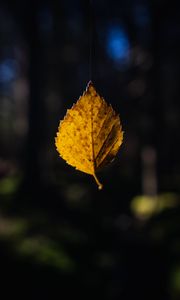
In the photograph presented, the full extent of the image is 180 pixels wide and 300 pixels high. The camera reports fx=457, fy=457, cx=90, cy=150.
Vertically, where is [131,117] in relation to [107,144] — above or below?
below

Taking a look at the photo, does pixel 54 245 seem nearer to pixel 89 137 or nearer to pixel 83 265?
pixel 83 265

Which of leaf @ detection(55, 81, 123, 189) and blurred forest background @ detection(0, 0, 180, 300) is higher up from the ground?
leaf @ detection(55, 81, 123, 189)

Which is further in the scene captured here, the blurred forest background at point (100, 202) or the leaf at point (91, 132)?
the blurred forest background at point (100, 202)

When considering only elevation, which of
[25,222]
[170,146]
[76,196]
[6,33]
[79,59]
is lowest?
[170,146]

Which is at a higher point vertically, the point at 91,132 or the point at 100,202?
the point at 91,132

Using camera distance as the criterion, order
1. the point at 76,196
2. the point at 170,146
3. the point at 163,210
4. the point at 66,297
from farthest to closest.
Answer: the point at 170,146 → the point at 76,196 → the point at 163,210 → the point at 66,297

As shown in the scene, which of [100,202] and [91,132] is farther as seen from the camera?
[100,202]

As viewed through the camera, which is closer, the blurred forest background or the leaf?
the leaf

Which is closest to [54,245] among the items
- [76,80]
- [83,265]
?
[83,265]
